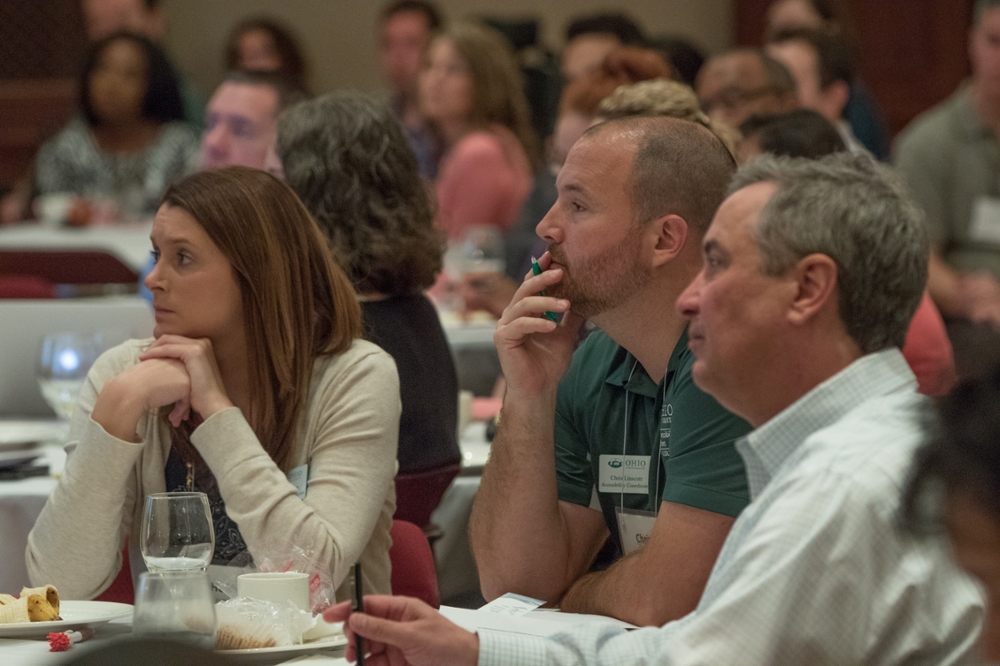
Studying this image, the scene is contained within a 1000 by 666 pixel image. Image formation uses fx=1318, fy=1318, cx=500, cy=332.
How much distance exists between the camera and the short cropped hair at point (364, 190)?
2.86 meters

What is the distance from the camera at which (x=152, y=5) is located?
328 inches

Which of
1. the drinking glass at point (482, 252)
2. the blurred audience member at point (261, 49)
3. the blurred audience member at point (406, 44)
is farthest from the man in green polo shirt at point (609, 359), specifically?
the blurred audience member at point (261, 49)

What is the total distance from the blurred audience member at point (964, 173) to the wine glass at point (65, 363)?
3298 mm

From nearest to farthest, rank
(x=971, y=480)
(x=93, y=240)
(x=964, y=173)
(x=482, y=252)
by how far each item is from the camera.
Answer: (x=971, y=480) → (x=482, y=252) → (x=964, y=173) → (x=93, y=240)

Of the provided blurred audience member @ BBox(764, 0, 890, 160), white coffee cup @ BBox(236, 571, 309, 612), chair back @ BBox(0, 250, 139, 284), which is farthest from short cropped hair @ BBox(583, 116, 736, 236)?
blurred audience member @ BBox(764, 0, 890, 160)

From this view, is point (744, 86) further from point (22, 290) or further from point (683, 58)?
point (22, 290)

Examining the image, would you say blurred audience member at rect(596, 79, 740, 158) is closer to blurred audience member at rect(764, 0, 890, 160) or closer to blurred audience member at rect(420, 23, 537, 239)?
blurred audience member at rect(420, 23, 537, 239)

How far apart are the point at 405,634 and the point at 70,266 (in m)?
5.13

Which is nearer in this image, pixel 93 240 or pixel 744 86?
pixel 744 86

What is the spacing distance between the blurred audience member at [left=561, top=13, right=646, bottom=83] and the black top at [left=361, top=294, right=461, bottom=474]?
370 cm

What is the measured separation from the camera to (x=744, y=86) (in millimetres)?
4496

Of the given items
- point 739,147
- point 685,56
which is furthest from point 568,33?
point 739,147

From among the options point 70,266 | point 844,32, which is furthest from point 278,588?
point 844,32

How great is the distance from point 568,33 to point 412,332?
4649 mm
